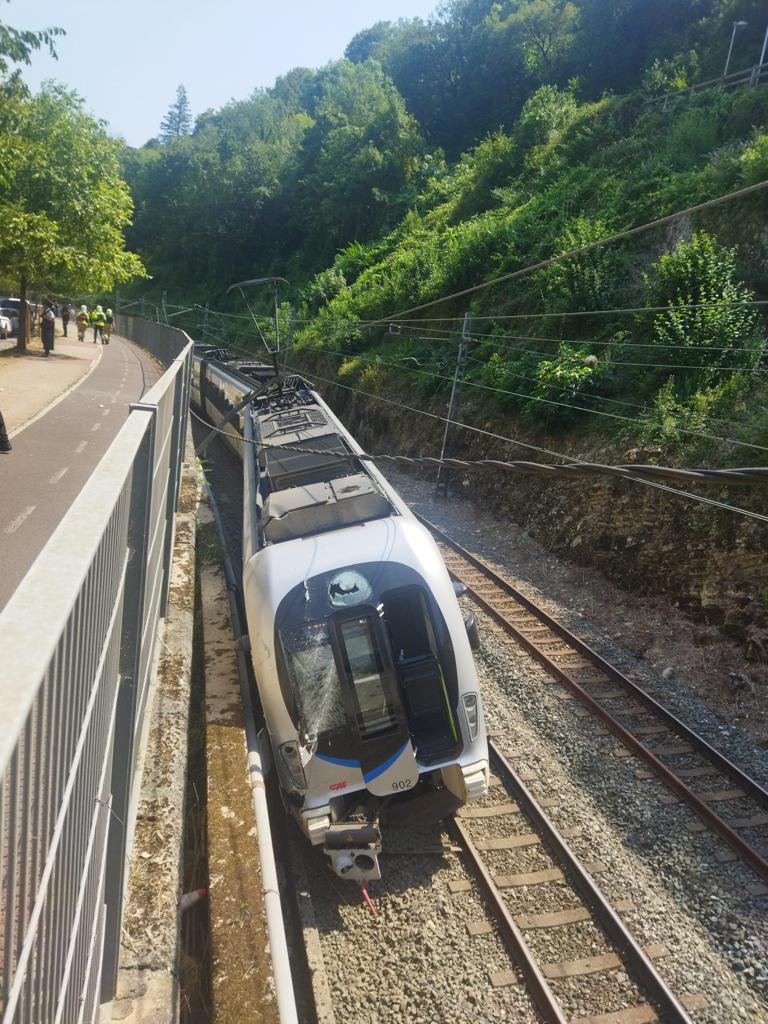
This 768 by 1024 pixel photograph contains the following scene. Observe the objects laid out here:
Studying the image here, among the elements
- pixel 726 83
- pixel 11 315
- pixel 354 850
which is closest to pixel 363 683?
pixel 354 850

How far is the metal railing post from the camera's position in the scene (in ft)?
9.04

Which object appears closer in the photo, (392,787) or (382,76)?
(392,787)

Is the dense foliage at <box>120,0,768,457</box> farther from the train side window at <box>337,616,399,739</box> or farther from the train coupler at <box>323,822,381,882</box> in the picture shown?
the train coupler at <box>323,822,381,882</box>

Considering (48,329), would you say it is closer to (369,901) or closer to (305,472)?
(305,472)

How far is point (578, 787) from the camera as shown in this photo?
827 centimetres

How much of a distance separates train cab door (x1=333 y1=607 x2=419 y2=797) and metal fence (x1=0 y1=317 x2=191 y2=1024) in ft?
12.5

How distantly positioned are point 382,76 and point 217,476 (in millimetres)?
61975

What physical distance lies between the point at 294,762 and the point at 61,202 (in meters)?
24.2

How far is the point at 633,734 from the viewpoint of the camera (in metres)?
9.31

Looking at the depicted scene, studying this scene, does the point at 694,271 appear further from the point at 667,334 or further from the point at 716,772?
the point at 716,772

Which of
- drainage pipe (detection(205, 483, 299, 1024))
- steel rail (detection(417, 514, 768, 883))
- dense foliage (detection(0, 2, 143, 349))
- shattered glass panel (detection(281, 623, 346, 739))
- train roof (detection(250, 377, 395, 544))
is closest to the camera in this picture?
drainage pipe (detection(205, 483, 299, 1024))

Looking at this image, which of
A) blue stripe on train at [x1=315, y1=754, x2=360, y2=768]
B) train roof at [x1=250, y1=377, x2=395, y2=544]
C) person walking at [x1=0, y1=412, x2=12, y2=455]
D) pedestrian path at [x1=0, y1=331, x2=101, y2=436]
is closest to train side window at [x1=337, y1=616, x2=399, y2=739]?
blue stripe on train at [x1=315, y1=754, x2=360, y2=768]

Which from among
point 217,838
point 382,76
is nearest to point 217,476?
point 217,838

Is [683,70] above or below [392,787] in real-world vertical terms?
above
